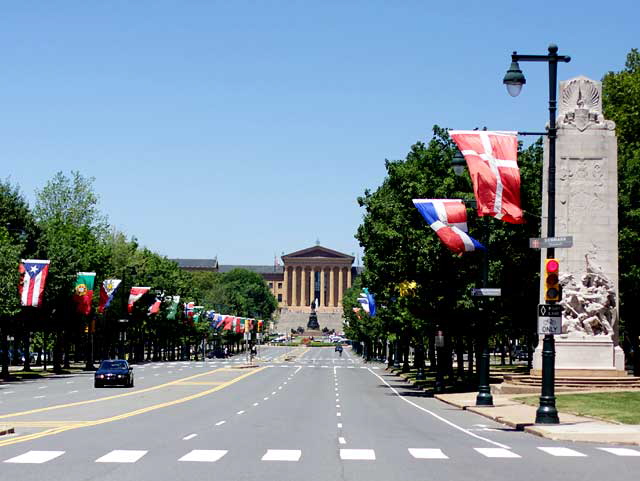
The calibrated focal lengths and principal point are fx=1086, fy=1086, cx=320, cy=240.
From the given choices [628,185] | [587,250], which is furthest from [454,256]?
[628,185]

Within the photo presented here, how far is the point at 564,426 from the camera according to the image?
27.5m

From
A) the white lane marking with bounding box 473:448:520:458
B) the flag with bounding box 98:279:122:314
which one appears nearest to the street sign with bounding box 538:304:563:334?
the white lane marking with bounding box 473:448:520:458

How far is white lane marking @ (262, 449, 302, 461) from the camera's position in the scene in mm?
19094

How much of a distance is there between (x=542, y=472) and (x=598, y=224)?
2702 cm

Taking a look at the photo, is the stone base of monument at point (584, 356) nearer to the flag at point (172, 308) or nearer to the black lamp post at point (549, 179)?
the black lamp post at point (549, 179)

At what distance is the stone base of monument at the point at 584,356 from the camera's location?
→ 42.6 metres

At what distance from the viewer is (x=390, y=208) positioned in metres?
53.4

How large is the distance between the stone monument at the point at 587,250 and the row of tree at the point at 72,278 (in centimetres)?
3596

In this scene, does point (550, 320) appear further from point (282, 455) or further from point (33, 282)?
point (33, 282)

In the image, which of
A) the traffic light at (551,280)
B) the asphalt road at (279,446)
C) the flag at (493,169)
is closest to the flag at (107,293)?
the asphalt road at (279,446)

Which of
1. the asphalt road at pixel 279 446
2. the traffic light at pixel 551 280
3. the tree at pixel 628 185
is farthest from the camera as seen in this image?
the tree at pixel 628 185

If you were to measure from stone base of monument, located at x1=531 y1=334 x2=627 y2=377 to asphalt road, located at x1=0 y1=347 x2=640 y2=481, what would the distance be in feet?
17.3

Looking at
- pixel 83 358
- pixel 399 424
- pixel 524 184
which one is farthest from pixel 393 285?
pixel 83 358

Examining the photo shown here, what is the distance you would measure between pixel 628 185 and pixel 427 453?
4205 cm
